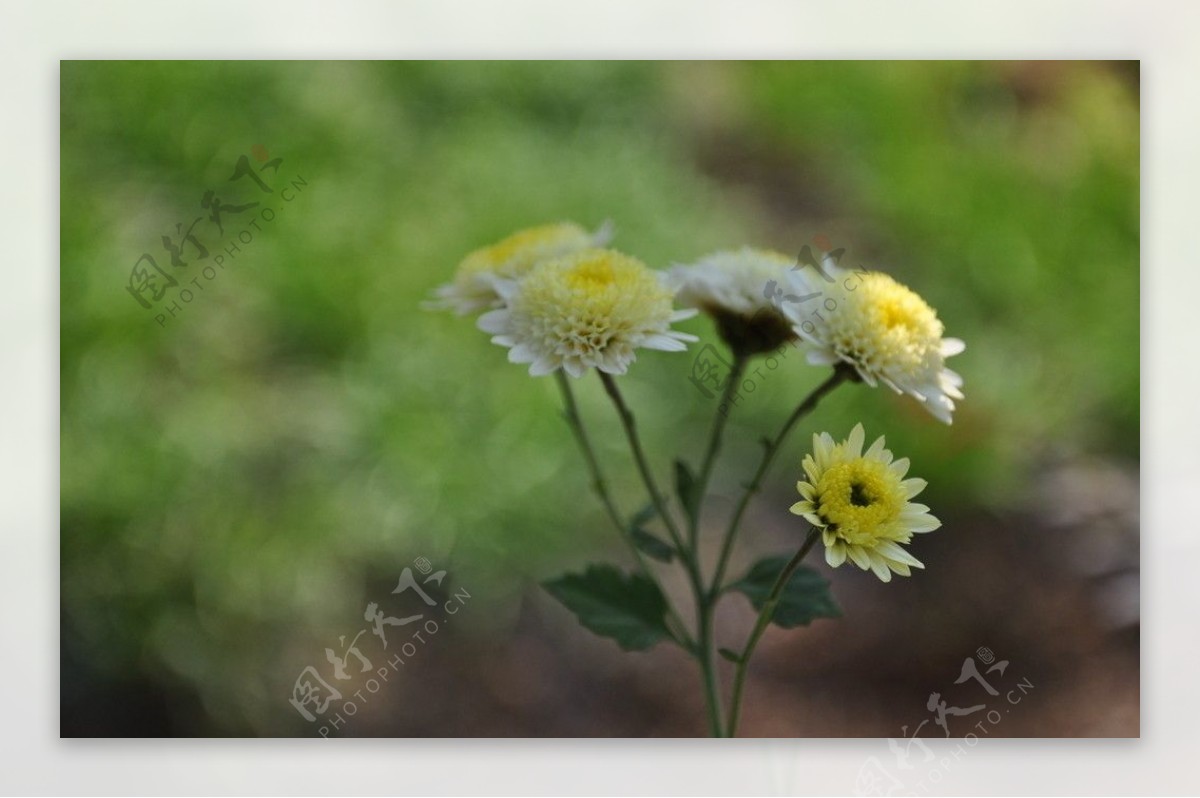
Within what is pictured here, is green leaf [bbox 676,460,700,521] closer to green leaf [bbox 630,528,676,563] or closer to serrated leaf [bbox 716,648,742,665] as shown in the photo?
green leaf [bbox 630,528,676,563]

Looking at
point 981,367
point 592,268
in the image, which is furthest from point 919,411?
point 592,268

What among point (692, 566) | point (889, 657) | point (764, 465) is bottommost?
point (889, 657)

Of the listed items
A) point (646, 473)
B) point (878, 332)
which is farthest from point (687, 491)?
point (878, 332)

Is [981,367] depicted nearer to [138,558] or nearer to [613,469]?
[613,469]

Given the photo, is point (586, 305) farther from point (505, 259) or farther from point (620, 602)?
point (620, 602)

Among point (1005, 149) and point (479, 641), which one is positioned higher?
point (1005, 149)

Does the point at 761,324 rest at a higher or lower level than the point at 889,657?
higher

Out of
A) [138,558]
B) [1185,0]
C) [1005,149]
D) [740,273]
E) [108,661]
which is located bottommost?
[108,661]

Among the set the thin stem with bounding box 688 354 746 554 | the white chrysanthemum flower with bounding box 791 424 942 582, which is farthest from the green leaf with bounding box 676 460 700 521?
the white chrysanthemum flower with bounding box 791 424 942 582

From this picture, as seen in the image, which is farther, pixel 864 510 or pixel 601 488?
pixel 601 488
